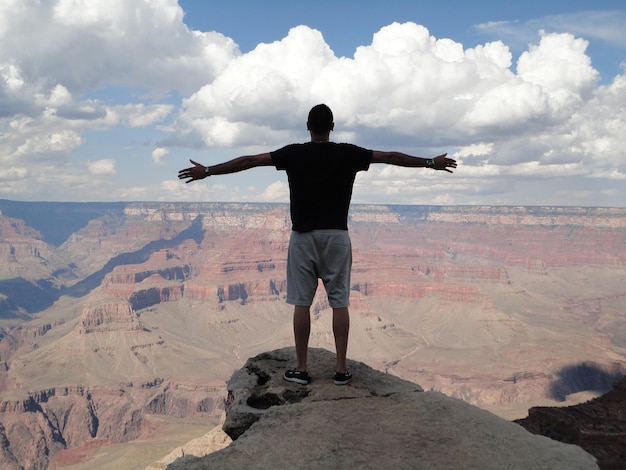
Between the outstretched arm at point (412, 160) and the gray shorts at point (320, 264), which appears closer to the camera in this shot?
the gray shorts at point (320, 264)

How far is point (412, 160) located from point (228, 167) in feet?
6.54

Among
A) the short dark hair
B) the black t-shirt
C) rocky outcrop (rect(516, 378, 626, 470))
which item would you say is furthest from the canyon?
the short dark hair

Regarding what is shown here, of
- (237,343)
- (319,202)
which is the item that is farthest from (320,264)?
(237,343)

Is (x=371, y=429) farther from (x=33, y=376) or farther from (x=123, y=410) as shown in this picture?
(x=33, y=376)

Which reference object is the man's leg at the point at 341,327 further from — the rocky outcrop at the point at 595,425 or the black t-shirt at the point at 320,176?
the rocky outcrop at the point at 595,425

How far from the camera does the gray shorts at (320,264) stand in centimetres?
534

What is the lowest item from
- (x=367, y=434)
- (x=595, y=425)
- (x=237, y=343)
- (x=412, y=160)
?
(x=237, y=343)

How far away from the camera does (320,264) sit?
5461 millimetres

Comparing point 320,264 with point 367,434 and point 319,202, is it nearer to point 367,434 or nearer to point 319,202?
point 319,202

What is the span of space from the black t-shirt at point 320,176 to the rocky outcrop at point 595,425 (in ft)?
52.5

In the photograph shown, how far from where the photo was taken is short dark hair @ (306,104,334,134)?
537cm

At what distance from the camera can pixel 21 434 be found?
254 feet

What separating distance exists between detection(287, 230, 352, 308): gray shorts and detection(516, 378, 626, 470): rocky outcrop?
15.5 m

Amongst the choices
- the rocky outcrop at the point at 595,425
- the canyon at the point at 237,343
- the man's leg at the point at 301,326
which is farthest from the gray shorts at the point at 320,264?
the canyon at the point at 237,343
